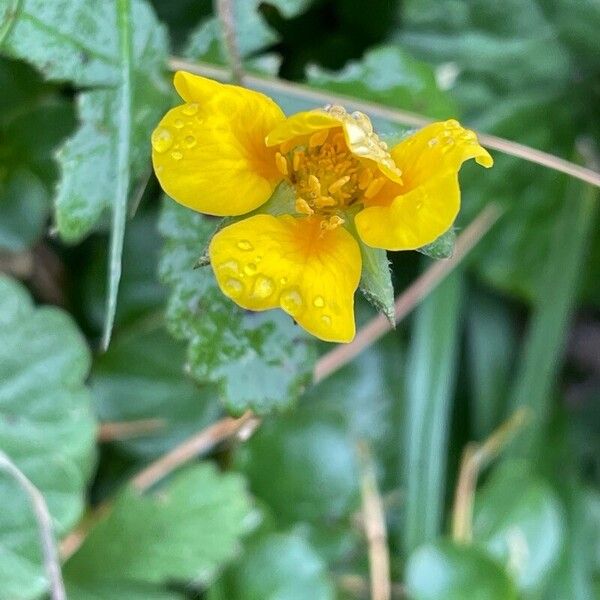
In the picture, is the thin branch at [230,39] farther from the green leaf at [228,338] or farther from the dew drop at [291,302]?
the dew drop at [291,302]

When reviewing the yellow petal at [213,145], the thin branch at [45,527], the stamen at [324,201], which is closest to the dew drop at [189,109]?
the yellow petal at [213,145]

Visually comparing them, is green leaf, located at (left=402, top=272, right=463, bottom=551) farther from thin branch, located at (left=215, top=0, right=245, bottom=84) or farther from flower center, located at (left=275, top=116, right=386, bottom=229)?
flower center, located at (left=275, top=116, right=386, bottom=229)

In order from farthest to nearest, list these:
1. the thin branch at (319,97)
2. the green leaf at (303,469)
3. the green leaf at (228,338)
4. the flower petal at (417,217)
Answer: the green leaf at (303,469), the thin branch at (319,97), the green leaf at (228,338), the flower petal at (417,217)

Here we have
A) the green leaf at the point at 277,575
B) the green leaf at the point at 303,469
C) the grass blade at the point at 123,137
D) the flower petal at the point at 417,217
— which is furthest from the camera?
the green leaf at the point at 303,469

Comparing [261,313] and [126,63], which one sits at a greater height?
[126,63]

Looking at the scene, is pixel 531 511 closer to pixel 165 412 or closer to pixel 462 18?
pixel 165 412

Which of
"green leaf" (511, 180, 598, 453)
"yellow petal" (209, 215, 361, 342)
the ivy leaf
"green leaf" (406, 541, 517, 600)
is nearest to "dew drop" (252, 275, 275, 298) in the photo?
"yellow petal" (209, 215, 361, 342)

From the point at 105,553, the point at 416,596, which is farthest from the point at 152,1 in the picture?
the point at 416,596
